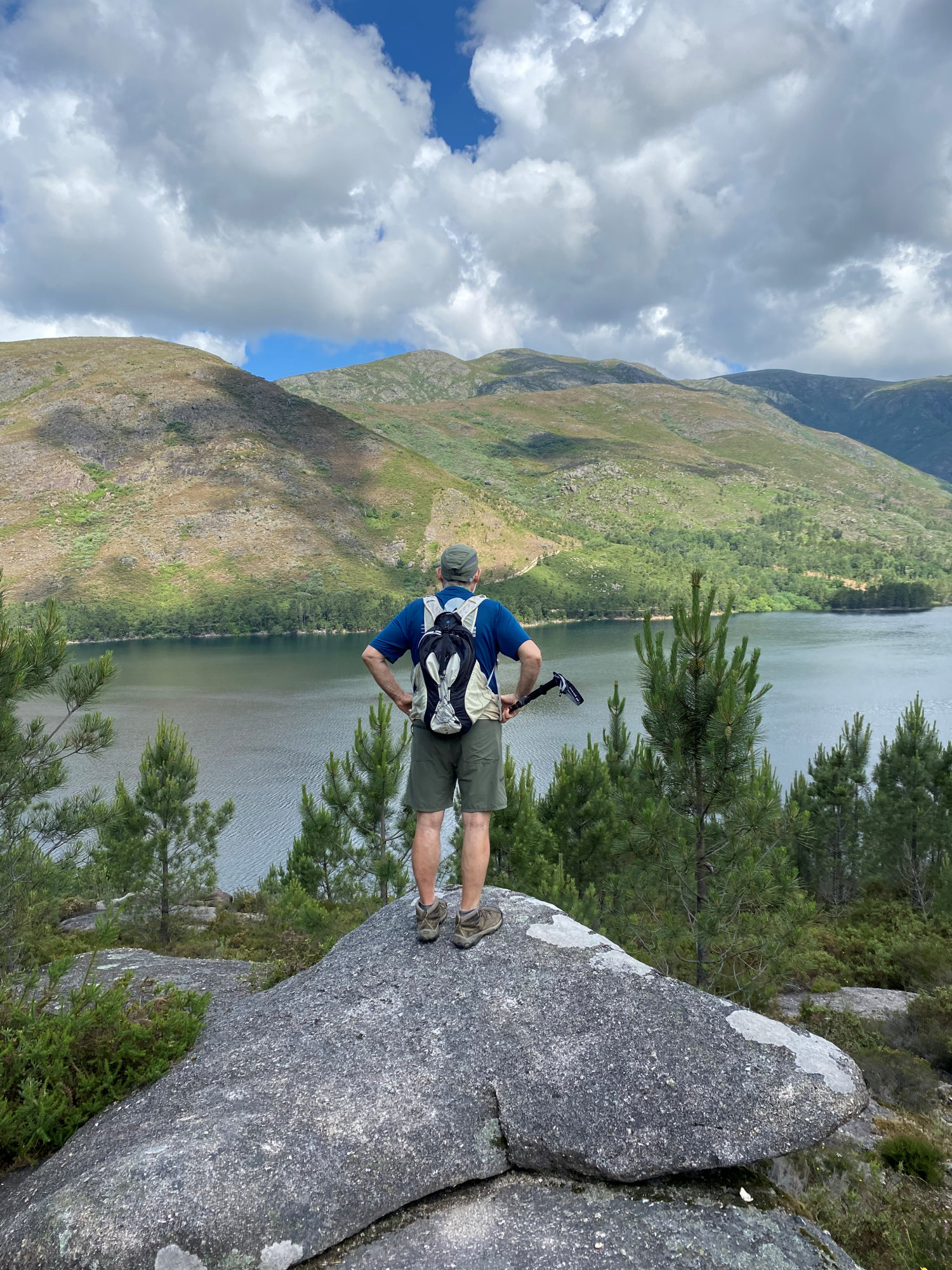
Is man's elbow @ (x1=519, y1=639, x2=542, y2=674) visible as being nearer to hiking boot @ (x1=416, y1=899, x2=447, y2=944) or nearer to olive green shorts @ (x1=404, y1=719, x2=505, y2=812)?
olive green shorts @ (x1=404, y1=719, x2=505, y2=812)

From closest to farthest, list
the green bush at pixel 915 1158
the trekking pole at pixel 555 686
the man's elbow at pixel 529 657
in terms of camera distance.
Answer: the green bush at pixel 915 1158
the man's elbow at pixel 529 657
the trekking pole at pixel 555 686

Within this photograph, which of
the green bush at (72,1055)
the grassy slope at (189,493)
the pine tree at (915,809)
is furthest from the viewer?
the grassy slope at (189,493)

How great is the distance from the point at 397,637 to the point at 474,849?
5.12 ft


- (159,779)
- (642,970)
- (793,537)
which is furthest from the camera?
(793,537)

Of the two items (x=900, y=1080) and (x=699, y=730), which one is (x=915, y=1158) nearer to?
(x=900, y=1080)

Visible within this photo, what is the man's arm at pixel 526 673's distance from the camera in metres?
4.46

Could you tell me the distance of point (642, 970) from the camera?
4.49 metres

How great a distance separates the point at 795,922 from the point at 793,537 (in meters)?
205

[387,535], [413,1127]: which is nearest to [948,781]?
[413,1127]

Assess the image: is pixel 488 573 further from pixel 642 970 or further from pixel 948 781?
pixel 642 970

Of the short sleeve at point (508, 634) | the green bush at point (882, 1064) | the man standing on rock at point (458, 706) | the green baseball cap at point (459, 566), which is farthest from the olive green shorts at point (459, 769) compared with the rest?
the green bush at point (882, 1064)

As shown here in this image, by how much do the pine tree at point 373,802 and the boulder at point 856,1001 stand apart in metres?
7.82

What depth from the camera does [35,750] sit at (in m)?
8.12

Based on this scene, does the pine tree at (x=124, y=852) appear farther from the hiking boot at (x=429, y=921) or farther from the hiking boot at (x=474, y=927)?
the hiking boot at (x=474, y=927)
